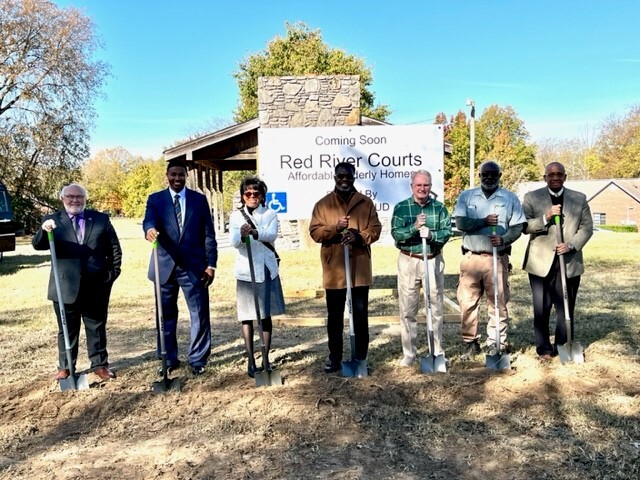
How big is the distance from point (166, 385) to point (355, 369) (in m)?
1.55

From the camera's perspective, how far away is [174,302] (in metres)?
5.20

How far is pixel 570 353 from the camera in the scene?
5234 mm

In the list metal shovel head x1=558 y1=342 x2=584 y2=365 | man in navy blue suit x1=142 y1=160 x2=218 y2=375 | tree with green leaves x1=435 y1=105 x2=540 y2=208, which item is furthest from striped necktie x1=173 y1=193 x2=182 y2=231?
tree with green leaves x1=435 y1=105 x2=540 y2=208

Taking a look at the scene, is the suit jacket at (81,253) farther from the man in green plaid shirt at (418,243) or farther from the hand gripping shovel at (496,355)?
the hand gripping shovel at (496,355)

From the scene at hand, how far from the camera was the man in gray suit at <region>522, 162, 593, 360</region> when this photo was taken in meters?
5.15

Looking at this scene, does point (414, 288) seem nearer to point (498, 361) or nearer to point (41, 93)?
point (498, 361)

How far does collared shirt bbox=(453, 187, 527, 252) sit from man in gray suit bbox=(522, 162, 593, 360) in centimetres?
17

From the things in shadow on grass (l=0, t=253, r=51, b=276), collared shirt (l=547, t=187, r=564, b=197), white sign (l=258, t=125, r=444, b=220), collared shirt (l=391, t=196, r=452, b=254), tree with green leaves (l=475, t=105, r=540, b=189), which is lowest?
shadow on grass (l=0, t=253, r=51, b=276)

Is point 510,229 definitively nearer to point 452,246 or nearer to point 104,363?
point 104,363

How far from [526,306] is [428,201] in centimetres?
390

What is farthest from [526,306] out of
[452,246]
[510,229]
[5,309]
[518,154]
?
[518,154]

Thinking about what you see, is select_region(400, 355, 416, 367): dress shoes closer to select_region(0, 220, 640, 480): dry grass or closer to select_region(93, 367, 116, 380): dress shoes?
select_region(0, 220, 640, 480): dry grass

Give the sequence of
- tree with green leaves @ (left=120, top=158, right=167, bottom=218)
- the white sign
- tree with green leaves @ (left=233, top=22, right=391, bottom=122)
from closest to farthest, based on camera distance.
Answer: the white sign
tree with green leaves @ (left=233, top=22, right=391, bottom=122)
tree with green leaves @ (left=120, top=158, right=167, bottom=218)

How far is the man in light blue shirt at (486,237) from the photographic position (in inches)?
201
